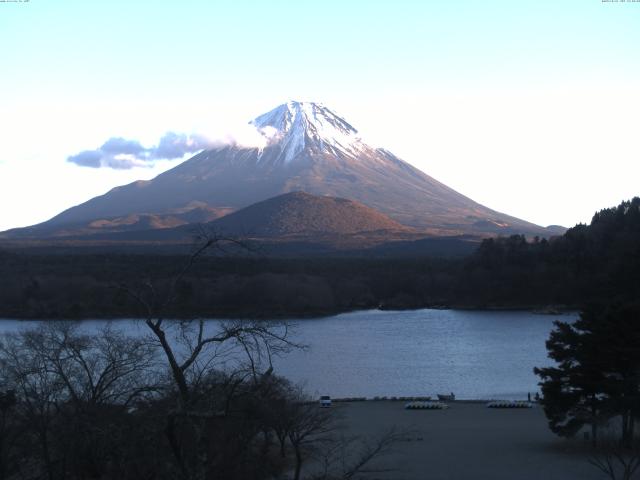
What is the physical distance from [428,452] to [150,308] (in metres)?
7.88

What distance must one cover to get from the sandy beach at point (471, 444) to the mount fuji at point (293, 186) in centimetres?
6042

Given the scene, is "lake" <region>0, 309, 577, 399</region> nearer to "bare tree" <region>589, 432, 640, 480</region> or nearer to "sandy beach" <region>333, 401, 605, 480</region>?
"sandy beach" <region>333, 401, 605, 480</region>

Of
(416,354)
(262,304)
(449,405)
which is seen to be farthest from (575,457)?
(262,304)

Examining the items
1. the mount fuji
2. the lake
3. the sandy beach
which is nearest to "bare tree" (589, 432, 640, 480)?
the sandy beach

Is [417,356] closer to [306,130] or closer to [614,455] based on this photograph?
→ [614,455]

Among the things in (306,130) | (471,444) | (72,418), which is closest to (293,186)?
(306,130)

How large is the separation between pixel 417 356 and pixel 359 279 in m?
21.6

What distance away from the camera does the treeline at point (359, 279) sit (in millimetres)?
35406

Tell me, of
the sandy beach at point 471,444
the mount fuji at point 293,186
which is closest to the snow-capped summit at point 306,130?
the mount fuji at point 293,186

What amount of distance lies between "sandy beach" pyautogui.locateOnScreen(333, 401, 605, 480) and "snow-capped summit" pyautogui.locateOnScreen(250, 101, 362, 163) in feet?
277

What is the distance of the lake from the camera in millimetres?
17953

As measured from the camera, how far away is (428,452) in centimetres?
1136

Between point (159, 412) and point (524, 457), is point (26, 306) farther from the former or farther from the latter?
point (159, 412)

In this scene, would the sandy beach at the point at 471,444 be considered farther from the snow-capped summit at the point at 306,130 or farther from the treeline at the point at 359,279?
the snow-capped summit at the point at 306,130
